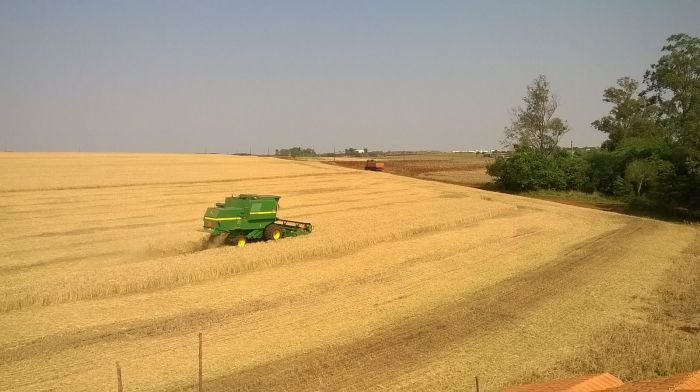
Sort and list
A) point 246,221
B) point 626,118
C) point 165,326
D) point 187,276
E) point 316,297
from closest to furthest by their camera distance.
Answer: point 165,326, point 316,297, point 187,276, point 246,221, point 626,118

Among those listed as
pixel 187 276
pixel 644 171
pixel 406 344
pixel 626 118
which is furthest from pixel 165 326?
pixel 626 118

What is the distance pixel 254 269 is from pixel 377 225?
952 centimetres

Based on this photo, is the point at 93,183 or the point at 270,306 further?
the point at 93,183

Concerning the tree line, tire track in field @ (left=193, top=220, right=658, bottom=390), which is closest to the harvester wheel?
tire track in field @ (left=193, top=220, right=658, bottom=390)

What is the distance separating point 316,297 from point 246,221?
307 inches

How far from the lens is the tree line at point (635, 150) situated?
33.8 metres

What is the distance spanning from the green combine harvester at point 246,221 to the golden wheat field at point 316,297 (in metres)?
0.91

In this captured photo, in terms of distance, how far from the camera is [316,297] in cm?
1366

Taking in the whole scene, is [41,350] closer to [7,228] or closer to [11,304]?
[11,304]

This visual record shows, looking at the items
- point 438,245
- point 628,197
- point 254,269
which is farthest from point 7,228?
point 628,197

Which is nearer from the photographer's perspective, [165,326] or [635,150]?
[165,326]

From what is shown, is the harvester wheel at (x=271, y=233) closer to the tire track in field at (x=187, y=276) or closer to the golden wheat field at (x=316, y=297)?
the golden wheat field at (x=316, y=297)

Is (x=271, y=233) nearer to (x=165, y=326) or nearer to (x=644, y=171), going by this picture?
(x=165, y=326)

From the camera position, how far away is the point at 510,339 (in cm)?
1104
